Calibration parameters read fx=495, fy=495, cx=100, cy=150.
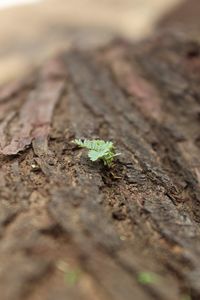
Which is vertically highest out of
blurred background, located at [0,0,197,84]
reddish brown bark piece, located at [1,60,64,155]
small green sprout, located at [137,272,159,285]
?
small green sprout, located at [137,272,159,285]

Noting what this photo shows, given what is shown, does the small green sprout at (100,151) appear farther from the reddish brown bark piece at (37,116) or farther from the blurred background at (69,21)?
the blurred background at (69,21)

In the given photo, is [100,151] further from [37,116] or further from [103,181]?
[37,116]

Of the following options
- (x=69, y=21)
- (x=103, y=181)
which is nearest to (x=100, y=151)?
(x=103, y=181)

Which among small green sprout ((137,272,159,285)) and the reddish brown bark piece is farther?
the reddish brown bark piece

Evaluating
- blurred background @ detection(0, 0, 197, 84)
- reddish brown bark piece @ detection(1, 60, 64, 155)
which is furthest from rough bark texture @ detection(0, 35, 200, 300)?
blurred background @ detection(0, 0, 197, 84)

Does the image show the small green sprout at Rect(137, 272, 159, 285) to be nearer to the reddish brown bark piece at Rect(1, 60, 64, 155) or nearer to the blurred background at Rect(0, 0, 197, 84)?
the reddish brown bark piece at Rect(1, 60, 64, 155)

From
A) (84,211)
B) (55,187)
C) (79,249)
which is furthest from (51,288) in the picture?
(55,187)
